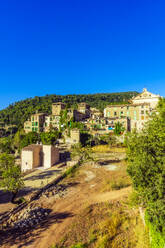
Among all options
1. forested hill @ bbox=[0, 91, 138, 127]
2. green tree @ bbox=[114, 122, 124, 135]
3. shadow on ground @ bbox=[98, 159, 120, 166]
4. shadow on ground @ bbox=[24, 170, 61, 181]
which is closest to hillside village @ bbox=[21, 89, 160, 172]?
green tree @ bbox=[114, 122, 124, 135]

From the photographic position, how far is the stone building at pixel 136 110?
55594mm

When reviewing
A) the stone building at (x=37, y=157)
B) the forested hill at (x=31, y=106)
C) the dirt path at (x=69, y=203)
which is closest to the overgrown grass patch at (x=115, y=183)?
the dirt path at (x=69, y=203)

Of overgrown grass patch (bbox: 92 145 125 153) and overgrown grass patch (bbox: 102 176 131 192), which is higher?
overgrown grass patch (bbox: 92 145 125 153)

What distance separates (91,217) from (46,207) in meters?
5.11

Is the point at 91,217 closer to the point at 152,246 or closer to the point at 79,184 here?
the point at 152,246

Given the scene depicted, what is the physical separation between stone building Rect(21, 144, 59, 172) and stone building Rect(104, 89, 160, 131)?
3150cm

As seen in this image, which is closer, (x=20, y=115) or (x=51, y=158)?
(x=51, y=158)

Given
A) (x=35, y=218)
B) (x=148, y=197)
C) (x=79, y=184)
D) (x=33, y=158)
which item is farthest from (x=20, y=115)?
(x=148, y=197)

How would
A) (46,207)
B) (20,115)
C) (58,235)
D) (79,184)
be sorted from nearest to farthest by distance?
(58,235) < (46,207) < (79,184) < (20,115)

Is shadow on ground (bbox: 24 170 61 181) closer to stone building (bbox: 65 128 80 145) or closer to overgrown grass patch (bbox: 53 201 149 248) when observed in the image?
overgrown grass patch (bbox: 53 201 149 248)

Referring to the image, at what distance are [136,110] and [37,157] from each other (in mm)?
39762

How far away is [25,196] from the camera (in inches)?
786

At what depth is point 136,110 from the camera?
57188 millimetres

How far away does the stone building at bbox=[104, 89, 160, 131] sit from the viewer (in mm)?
55594
